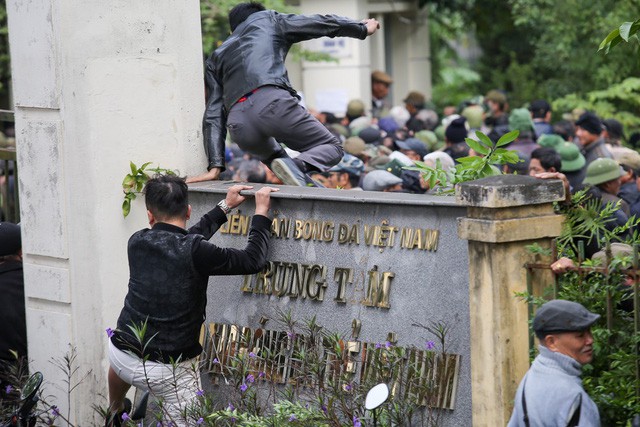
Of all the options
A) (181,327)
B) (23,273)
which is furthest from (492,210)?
(23,273)

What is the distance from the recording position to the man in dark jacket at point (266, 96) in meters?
8.19

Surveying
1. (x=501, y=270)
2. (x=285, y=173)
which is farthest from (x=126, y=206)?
(x=501, y=270)

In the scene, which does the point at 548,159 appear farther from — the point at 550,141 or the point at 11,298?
the point at 11,298

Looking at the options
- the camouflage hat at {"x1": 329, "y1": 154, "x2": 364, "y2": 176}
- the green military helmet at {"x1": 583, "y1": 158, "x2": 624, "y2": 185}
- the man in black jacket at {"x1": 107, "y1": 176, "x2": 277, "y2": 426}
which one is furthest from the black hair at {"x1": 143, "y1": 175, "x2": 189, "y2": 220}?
the camouflage hat at {"x1": 329, "y1": 154, "x2": 364, "y2": 176}

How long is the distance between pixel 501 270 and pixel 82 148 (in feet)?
10.4

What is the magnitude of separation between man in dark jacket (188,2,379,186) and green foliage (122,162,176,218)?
1.15 feet

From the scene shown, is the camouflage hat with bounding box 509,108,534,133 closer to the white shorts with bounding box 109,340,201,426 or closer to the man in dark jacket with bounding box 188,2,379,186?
the man in dark jacket with bounding box 188,2,379,186

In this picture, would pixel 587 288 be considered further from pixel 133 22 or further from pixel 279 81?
pixel 133 22

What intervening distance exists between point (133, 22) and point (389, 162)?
3539mm

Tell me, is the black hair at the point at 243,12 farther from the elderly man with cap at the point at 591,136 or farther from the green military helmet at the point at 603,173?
the elderly man with cap at the point at 591,136

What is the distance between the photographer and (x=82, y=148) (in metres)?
7.86

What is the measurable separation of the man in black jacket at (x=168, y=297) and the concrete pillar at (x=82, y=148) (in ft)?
3.65

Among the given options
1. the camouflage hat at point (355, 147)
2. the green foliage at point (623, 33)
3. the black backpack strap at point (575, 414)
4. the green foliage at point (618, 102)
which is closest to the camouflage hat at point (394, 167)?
the camouflage hat at point (355, 147)

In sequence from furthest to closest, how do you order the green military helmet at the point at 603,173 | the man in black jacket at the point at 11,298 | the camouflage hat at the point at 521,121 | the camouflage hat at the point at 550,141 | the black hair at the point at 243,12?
1. the camouflage hat at the point at 521,121
2. the camouflage hat at the point at 550,141
3. the green military helmet at the point at 603,173
4. the black hair at the point at 243,12
5. the man in black jacket at the point at 11,298
